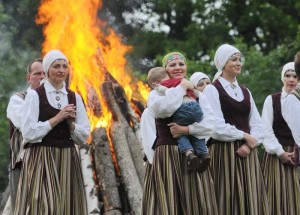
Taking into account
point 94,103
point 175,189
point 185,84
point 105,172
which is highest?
point 94,103

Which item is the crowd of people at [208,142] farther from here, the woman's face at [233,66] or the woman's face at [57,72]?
the woman's face at [57,72]

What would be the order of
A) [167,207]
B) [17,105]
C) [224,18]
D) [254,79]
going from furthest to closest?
1. [224,18]
2. [254,79]
3. [17,105]
4. [167,207]

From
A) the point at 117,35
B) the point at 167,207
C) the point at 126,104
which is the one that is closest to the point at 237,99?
the point at 167,207

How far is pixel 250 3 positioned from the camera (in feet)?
91.9

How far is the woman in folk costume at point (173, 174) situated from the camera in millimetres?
8258

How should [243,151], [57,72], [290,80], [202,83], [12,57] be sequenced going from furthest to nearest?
[12,57]
[202,83]
[290,80]
[243,151]
[57,72]

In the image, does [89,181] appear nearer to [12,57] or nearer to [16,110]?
[16,110]

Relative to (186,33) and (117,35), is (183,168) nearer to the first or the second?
(117,35)

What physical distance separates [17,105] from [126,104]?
3491mm

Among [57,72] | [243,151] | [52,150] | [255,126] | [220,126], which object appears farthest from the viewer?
[255,126]

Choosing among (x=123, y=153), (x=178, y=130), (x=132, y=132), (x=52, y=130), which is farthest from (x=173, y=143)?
(x=132, y=132)

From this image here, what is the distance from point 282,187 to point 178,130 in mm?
2765

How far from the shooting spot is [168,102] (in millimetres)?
8172

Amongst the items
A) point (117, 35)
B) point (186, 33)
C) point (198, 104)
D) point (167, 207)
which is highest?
point (186, 33)
